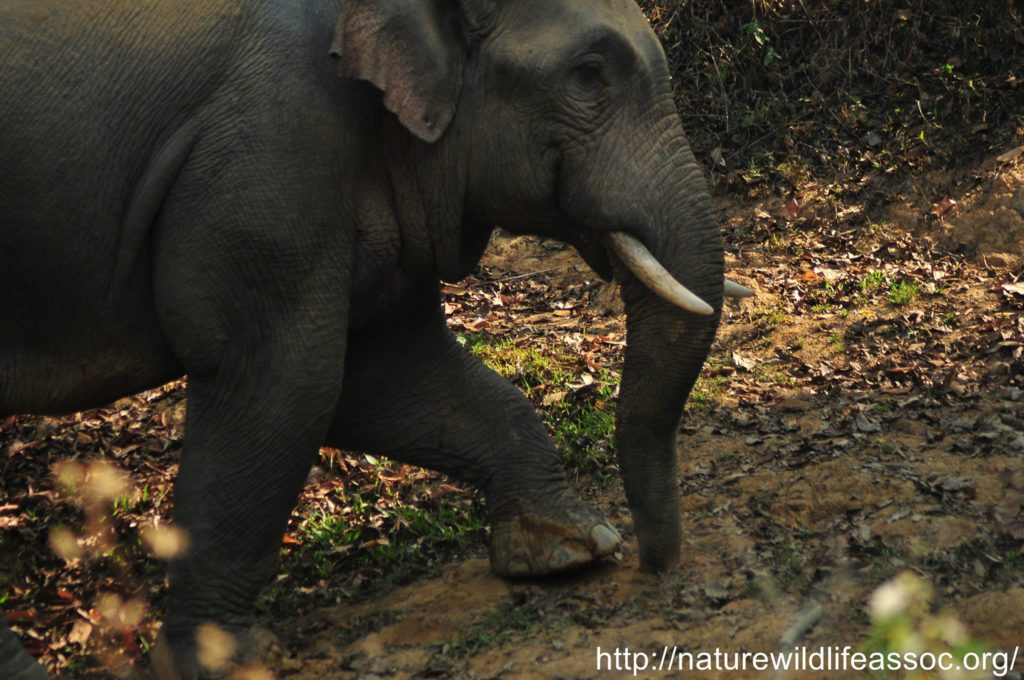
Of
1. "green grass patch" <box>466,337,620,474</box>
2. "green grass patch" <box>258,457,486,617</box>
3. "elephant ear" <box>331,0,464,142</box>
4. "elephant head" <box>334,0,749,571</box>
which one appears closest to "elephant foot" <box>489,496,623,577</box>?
"green grass patch" <box>258,457,486,617</box>

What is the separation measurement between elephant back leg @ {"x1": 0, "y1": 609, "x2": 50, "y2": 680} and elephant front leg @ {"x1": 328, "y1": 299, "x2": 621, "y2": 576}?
163 centimetres

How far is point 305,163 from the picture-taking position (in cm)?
458

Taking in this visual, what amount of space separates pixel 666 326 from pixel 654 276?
260mm

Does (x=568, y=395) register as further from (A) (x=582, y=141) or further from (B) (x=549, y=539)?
(A) (x=582, y=141)

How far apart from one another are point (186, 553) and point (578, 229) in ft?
5.76

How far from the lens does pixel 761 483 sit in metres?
6.03

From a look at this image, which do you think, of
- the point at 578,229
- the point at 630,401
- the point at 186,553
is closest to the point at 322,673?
the point at 186,553

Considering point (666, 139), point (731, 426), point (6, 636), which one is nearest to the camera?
point (6, 636)

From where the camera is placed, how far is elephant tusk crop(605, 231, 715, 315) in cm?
455

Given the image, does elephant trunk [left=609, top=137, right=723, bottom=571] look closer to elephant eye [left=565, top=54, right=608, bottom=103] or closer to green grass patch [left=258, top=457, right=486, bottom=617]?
elephant eye [left=565, top=54, right=608, bottom=103]

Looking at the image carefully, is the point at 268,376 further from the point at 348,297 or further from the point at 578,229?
the point at 578,229

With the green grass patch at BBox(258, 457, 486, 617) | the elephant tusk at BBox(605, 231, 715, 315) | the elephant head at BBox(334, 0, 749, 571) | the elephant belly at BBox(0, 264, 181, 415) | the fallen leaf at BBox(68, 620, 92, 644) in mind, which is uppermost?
the elephant head at BBox(334, 0, 749, 571)

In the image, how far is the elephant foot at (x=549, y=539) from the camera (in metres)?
5.52

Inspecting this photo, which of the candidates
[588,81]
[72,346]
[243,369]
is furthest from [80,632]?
[588,81]
